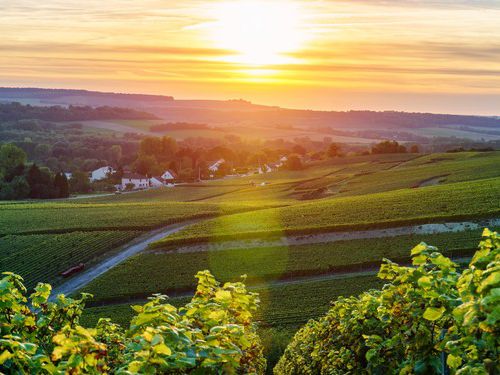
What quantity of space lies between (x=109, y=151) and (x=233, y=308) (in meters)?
168

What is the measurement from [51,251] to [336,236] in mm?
23992

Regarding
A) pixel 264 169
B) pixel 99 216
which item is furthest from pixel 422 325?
pixel 264 169

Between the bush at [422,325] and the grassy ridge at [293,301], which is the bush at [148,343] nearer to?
the bush at [422,325]

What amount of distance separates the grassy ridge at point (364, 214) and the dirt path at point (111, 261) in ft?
8.48

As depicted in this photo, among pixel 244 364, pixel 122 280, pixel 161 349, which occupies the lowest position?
pixel 122 280

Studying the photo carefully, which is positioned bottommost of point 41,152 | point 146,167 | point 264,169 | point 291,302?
point 291,302

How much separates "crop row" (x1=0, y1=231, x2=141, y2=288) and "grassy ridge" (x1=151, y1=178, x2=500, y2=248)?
18.6ft

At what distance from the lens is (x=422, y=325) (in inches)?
390

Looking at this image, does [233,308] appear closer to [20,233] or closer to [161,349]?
[161,349]

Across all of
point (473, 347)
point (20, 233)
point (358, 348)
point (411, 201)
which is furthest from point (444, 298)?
point (20, 233)

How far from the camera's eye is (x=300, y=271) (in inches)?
1607

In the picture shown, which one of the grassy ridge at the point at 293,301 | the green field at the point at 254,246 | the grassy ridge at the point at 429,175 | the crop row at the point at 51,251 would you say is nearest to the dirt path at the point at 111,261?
the green field at the point at 254,246

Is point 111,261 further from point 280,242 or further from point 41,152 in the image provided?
point 41,152

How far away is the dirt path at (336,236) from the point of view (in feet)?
147
